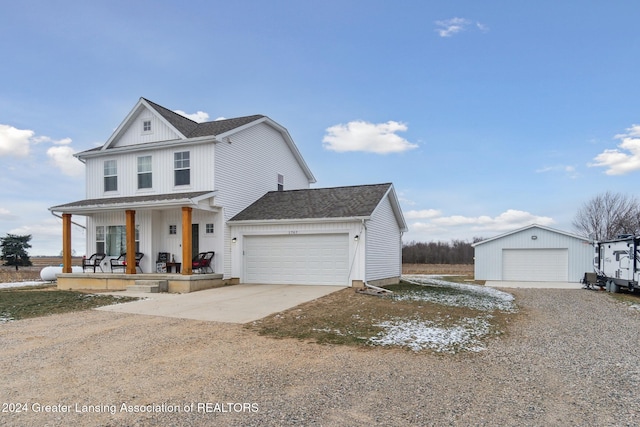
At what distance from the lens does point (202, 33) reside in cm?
1556

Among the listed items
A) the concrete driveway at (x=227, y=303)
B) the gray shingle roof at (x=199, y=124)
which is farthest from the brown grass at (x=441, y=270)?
the concrete driveway at (x=227, y=303)

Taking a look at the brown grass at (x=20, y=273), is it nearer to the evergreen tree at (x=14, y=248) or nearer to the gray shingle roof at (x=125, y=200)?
the evergreen tree at (x=14, y=248)

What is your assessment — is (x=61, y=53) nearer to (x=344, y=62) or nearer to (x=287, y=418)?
(x=344, y=62)

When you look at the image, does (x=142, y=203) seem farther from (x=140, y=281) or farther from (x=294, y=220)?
(x=294, y=220)

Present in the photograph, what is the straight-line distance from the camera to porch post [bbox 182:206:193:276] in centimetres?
1509

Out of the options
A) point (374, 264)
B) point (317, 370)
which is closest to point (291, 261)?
point (374, 264)

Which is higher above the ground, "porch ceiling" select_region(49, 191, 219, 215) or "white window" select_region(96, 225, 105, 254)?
"porch ceiling" select_region(49, 191, 219, 215)

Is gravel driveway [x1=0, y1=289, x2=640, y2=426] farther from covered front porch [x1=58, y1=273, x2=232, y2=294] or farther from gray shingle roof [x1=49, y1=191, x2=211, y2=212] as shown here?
gray shingle roof [x1=49, y1=191, x2=211, y2=212]

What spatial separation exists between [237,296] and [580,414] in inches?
392

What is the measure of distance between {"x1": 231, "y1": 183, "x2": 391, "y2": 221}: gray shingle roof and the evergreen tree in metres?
38.4

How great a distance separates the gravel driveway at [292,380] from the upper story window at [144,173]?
9.83 metres

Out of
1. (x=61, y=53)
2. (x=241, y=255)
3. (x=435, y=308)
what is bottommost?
(x=435, y=308)

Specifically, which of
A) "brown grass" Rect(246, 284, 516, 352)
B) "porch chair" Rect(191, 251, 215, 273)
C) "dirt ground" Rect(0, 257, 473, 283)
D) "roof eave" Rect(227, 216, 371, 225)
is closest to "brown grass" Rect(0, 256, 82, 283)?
"dirt ground" Rect(0, 257, 473, 283)

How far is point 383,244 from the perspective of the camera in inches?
691
